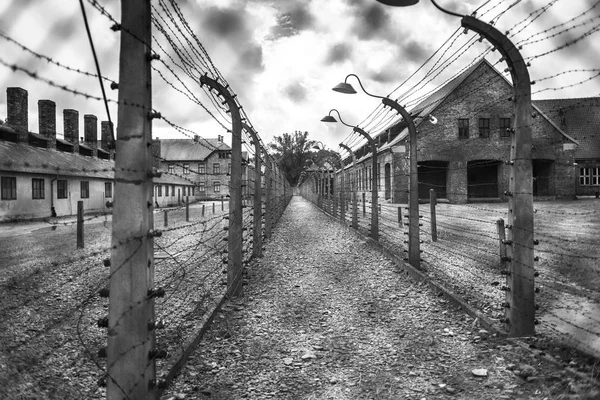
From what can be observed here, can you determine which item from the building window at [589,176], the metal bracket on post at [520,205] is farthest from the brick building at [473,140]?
the metal bracket on post at [520,205]

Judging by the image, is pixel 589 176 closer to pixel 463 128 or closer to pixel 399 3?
pixel 463 128

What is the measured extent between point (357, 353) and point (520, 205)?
2.37 metres

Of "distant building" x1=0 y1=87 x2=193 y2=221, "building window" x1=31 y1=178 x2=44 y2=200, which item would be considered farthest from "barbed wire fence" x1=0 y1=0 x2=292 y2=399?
"building window" x1=31 y1=178 x2=44 y2=200

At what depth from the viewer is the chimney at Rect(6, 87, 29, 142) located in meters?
25.8

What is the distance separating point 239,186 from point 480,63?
28.0m

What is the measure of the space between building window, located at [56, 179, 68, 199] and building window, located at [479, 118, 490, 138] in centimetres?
2754

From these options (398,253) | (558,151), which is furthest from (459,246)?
(558,151)

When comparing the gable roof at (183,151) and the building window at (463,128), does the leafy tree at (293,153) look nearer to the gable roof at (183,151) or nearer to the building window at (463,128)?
the gable roof at (183,151)

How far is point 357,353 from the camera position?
4.28 meters

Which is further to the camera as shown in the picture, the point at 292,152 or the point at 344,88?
the point at 292,152

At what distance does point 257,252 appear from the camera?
953 centimetres

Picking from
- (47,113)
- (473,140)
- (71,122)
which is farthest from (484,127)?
(71,122)

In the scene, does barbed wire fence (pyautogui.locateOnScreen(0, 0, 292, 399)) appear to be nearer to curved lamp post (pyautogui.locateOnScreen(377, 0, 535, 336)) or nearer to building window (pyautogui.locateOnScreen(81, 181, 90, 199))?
curved lamp post (pyautogui.locateOnScreen(377, 0, 535, 336))

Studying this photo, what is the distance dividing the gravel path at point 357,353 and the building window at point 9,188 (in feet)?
66.9
